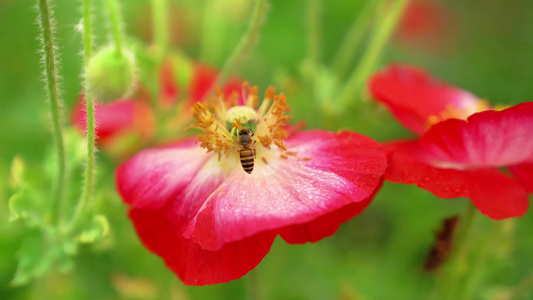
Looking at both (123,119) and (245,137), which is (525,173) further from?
(123,119)

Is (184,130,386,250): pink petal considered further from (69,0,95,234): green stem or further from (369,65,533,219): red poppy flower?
(69,0,95,234): green stem

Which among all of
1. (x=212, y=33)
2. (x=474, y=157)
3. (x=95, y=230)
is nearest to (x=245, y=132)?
(x=95, y=230)

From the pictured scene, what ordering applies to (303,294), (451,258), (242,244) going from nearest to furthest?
(242,244)
(451,258)
(303,294)

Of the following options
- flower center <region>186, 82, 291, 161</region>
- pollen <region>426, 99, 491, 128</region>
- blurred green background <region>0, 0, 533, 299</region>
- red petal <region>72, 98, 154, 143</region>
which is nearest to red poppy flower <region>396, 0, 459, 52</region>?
blurred green background <region>0, 0, 533, 299</region>

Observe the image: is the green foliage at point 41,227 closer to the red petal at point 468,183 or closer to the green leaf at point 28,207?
the green leaf at point 28,207

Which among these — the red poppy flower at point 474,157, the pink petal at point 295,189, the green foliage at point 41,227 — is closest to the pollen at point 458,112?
the red poppy flower at point 474,157

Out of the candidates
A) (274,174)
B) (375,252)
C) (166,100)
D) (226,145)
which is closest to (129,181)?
(226,145)

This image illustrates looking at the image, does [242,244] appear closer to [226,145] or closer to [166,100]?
[226,145]
